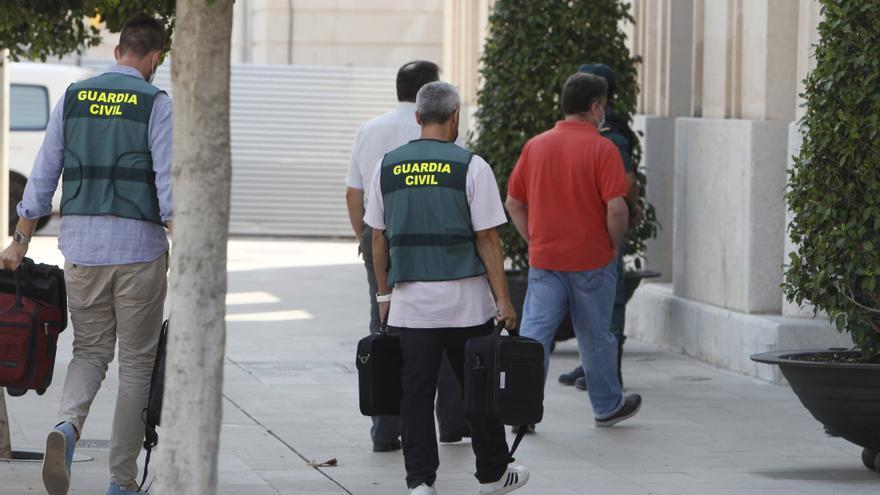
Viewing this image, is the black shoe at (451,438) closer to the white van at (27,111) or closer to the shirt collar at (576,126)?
the shirt collar at (576,126)

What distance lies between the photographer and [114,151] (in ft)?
20.6

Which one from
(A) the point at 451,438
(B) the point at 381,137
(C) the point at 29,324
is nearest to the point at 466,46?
(B) the point at 381,137

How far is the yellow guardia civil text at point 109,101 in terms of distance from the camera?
6297 millimetres

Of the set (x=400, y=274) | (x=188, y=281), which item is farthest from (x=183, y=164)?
(x=400, y=274)

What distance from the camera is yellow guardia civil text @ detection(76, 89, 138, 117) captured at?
20.7 feet

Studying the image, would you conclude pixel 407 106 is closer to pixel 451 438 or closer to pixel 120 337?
pixel 451 438

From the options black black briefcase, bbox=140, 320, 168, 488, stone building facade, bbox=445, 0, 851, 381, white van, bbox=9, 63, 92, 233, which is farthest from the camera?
white van, bbox=9, 63, 92, 233

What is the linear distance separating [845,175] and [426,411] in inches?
85.8

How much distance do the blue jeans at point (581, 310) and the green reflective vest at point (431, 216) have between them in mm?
1902

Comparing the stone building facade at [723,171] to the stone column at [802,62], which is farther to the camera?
the stone building facade at [723,171]

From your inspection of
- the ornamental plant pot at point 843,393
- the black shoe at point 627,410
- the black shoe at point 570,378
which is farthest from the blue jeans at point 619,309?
the ornamental plant pot at point 843,393

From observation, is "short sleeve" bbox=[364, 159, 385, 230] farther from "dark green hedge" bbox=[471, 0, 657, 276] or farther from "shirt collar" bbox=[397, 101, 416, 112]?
"dark green hedge" bbox=[471, 0, 657, 276]

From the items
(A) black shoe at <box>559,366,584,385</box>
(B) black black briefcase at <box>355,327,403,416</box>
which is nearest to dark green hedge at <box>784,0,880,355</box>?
(B) black black briefcase at <box>355,327,403,416</box>

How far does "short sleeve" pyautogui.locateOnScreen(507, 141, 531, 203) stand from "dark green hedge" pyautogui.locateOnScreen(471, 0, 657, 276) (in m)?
2.53
